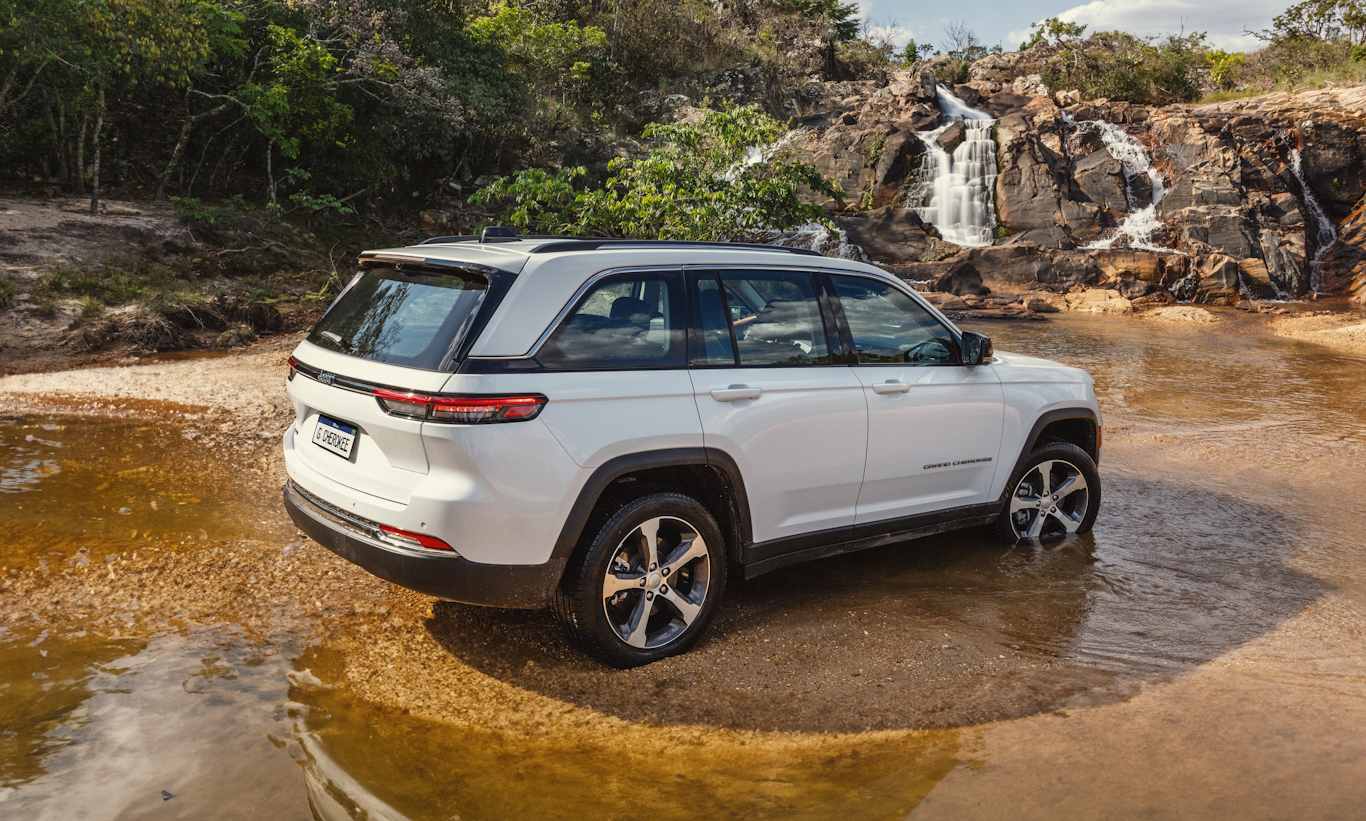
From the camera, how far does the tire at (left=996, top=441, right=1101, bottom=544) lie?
5.12 meters

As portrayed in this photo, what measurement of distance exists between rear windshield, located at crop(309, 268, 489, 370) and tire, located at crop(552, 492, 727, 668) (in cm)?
91

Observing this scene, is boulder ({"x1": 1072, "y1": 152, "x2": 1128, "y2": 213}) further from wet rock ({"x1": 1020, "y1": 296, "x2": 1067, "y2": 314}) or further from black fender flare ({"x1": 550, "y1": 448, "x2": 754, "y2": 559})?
black fender flare ({"x1": 550, "y1": 448, "x2": 754, "y2": 559})

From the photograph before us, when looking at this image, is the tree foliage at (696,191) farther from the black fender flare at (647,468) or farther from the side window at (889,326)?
the black fender flare at (647,468)

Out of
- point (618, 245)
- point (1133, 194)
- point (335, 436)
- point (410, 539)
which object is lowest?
point (410, 539)

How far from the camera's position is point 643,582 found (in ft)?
11.6

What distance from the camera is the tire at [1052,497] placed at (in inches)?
201

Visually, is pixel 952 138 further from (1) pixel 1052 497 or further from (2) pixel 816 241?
(1) pixel 1052 497

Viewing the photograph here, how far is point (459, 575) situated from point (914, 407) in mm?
2375

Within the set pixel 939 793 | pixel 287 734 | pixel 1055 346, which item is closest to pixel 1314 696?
Result: pixel 939 793

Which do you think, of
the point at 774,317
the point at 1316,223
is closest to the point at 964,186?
the point at 1316,223

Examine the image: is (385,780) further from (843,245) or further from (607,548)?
(843,245)

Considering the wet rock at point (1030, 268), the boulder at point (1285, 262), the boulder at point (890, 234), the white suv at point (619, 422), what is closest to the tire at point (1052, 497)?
the white suv at point (619, 422)

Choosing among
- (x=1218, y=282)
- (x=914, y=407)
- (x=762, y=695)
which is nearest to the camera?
(x=762, y=695)

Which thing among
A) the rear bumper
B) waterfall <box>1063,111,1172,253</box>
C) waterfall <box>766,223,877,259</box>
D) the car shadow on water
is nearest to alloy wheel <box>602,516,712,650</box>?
the car shadow on water
